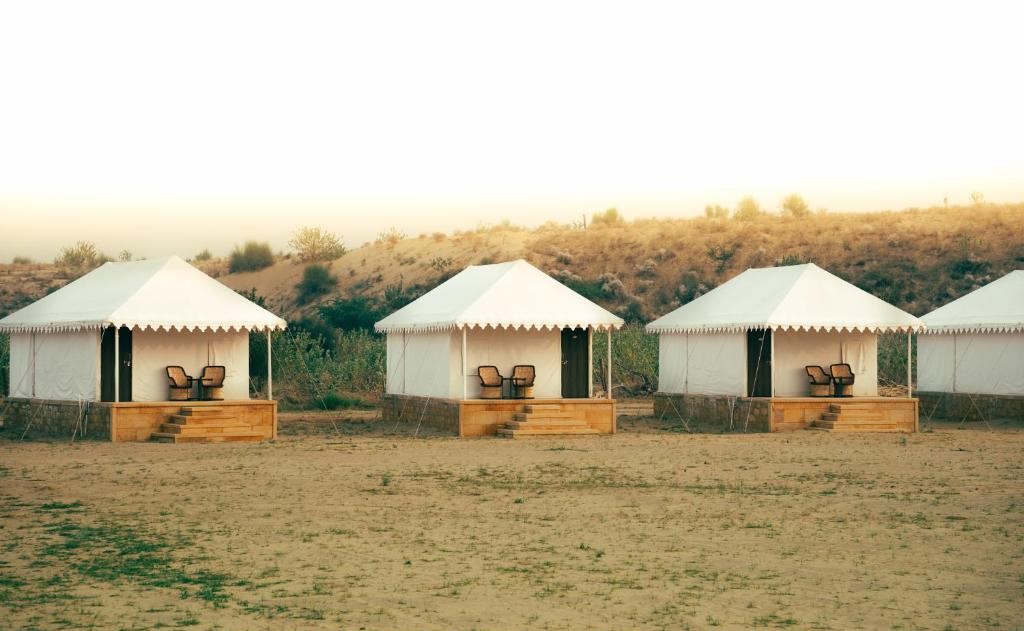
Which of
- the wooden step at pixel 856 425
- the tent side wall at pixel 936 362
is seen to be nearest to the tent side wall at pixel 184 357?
the wooden step at pixel 856 425

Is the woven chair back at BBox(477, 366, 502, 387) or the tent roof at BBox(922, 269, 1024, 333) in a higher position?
the tent roof at BBox(922, 269, 1024, 333)

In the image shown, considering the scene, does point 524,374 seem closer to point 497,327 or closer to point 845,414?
point 497,327

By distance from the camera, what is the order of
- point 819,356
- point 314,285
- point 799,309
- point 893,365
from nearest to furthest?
point 799,309
point 819,356
point 893,365
point 314,285

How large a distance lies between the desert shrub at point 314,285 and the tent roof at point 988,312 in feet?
104

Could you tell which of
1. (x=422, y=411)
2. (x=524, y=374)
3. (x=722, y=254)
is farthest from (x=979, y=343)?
(x=722, y=254)

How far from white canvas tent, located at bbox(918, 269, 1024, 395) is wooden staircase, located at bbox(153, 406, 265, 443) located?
47.3ft

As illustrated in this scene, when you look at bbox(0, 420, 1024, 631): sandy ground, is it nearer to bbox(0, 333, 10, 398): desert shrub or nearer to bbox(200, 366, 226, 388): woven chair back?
bbox(200, 366, 226, 388): woven chair back

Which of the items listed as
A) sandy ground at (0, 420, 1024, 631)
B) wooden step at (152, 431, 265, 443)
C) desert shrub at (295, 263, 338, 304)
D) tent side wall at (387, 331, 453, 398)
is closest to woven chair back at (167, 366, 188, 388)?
wooden step at (152, 431, 265, 443)

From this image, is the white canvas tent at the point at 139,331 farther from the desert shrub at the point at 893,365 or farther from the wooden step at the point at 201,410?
the desert shrub at the point at 893,365

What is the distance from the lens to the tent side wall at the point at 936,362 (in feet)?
93.8

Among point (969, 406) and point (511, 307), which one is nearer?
point (511, 307)

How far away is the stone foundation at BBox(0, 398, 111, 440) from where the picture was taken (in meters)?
21.6

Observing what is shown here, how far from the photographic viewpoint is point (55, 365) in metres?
23.3

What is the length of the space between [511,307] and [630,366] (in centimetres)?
1202
